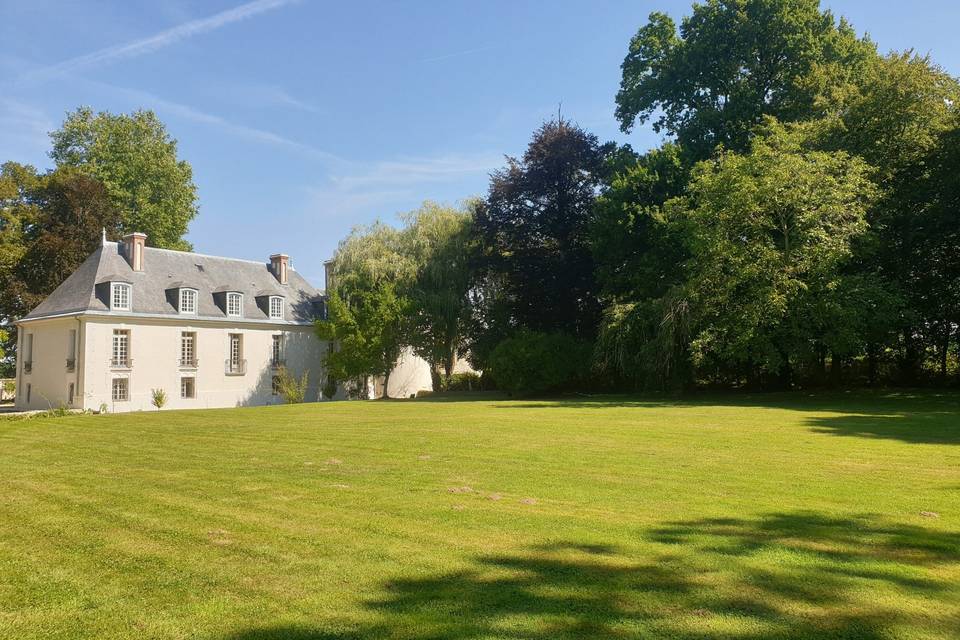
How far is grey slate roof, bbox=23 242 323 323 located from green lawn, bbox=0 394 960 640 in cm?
2463

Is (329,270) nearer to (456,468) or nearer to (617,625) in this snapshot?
(456,468)

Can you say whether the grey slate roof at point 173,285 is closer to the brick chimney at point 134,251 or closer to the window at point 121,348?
the brick chimney at point 134,251

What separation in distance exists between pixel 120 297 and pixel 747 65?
106ft

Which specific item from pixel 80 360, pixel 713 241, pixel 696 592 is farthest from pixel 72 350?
pixel 696 592

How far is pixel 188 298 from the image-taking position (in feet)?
114

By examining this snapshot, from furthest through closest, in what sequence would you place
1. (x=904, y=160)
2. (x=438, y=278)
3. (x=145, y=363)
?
(x=438, y=278)
(x=145, y=363)
(x=904, y=160)

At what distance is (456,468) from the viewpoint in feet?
29.6

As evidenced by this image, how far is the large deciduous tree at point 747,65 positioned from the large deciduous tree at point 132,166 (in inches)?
1293

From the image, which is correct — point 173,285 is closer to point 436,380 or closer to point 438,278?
point 438,278

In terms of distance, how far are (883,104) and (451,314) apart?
2187 cm

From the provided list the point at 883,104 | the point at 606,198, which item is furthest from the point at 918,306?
the point at 606,198

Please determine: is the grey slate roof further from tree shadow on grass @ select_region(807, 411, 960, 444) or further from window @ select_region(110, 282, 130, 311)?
tree shadow on grass @ select_region(807, 411, 960, 444)

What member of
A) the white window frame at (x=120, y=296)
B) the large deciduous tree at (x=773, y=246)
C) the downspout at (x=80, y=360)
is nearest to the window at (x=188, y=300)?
the white window frame at (x=120, y=296)

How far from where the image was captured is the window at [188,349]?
34.3m
